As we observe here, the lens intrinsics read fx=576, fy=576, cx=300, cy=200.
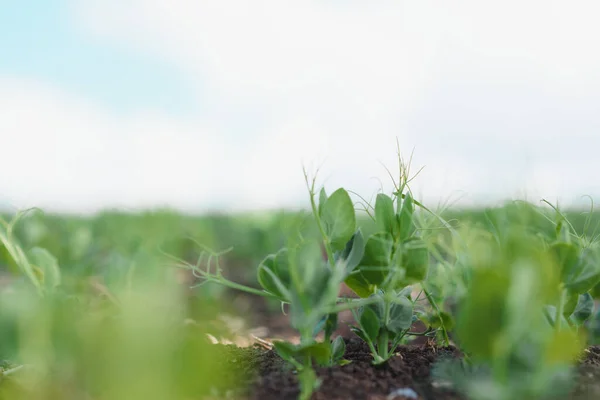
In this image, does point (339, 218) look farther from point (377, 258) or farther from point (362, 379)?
point (362, 379)

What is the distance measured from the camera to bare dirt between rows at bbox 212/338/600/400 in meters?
1.09

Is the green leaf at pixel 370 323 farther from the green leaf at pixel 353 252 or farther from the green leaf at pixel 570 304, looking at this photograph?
the green leaf at pixel 570 304

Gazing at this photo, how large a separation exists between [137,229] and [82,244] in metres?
2.38

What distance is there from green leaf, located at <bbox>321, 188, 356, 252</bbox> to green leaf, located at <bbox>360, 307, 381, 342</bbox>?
149 mm

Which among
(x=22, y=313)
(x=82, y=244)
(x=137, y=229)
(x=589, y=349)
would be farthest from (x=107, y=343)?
(x=137, y=229)

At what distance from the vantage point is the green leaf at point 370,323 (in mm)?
1206

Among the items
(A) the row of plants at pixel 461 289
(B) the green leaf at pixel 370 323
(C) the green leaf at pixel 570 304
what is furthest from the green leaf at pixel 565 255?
(B) the green leaf at pixel 370 323

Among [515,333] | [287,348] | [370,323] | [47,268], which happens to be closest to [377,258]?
[370,323]

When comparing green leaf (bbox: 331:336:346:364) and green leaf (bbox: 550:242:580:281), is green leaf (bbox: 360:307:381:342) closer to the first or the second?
green leaf (bbox: 331:336:346:364)

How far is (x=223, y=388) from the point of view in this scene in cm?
113

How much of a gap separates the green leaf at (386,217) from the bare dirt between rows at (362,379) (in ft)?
0.98

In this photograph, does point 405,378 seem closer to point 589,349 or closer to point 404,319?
point 404,319

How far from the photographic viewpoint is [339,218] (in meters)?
1.19

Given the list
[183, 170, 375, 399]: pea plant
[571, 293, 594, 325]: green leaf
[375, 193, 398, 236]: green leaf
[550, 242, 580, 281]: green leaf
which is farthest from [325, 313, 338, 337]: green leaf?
[571, 293, 594, 325]: green leaf
